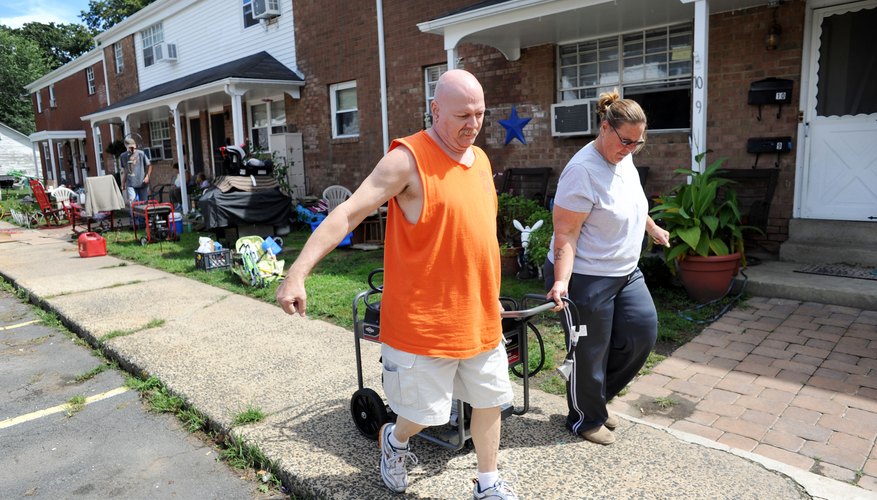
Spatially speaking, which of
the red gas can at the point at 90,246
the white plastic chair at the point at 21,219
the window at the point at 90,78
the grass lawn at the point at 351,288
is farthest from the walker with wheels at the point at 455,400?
the window at the point at 90,78

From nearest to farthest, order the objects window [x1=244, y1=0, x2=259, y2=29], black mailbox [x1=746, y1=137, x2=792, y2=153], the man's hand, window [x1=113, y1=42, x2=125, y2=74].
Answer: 1. the man's hand
2. black mailbox [x1=746, y1=137, x2=792, y2=153]
3. window [x1=244, y1=0, x2=259, y2=29]
4. window [x1=113, y1=42, x2=125, y2=74]

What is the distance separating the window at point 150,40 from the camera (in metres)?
19.6

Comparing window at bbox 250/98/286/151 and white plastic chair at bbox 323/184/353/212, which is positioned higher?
window at bbox 250/98/286/151

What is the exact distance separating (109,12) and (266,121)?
32.2 metres

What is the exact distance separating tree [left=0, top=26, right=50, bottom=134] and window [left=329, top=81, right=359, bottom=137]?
38.4m

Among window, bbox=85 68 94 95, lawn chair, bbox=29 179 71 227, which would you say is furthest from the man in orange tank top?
window, bbox=85 68 94 95

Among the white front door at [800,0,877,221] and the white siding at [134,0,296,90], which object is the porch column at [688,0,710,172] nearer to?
the white front door at [800,0,877,221]

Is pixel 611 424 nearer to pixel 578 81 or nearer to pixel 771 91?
pixel 771 91

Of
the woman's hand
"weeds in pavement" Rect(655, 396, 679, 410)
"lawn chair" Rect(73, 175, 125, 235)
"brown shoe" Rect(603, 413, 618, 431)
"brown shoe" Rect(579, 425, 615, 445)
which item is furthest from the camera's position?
"lawn chair" Rect(73, 175, 125, 235)

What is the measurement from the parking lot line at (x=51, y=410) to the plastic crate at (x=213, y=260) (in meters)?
4.05

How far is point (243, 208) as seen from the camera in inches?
404

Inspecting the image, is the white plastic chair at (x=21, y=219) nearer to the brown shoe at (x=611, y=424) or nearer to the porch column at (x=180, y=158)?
the porch column at (x=180, y=158)

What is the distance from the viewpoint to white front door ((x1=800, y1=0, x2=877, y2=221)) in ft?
21.2

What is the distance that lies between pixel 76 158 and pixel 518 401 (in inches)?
1250
